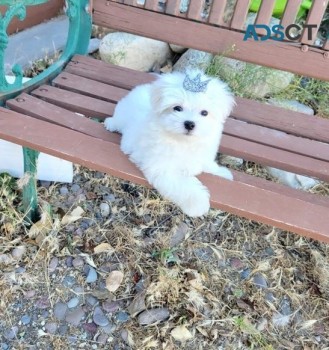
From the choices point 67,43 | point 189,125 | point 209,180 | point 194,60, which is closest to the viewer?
point 189,125

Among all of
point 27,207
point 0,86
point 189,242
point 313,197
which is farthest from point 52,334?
point 313,197

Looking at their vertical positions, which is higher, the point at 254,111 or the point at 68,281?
the point at 254,111

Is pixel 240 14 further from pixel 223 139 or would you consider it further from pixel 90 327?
pixel 90 327

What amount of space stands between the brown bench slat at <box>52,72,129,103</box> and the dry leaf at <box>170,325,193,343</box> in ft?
3.26

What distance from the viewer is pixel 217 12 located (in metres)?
2.33

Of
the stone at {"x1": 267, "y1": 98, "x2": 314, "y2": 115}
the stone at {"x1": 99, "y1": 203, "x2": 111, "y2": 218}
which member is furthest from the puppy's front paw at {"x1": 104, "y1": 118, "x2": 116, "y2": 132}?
the stone at {"x1": 267, "y1": 98, "x2": 314, "y2": 115}

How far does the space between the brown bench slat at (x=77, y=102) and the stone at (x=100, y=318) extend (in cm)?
82

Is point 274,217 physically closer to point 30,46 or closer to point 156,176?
point 156,176

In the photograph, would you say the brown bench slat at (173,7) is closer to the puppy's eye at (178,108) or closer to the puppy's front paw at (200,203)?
the puppy's eye at (178,108)

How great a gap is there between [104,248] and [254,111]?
929 millimetres

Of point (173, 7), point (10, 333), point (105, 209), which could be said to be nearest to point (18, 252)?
point (10, 333)

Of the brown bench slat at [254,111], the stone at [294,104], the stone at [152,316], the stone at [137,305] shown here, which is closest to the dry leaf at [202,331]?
the stone at [152,316]

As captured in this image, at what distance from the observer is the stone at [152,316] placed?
2059mm

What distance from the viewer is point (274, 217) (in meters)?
1.60
